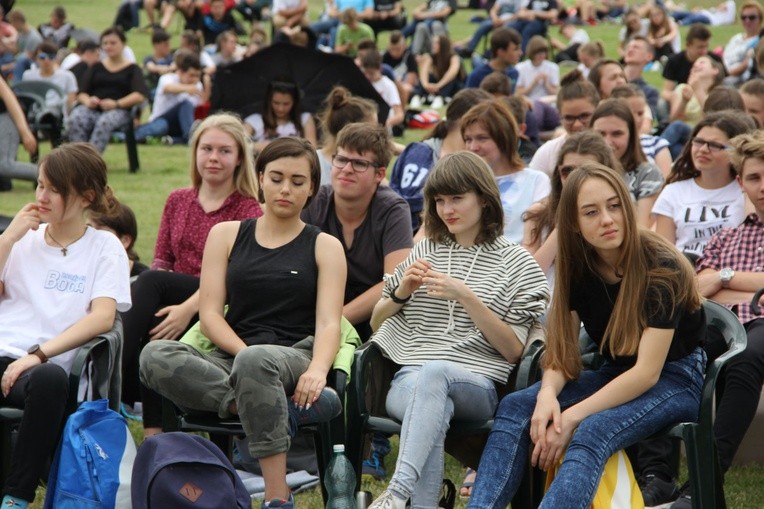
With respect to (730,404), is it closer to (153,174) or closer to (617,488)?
(617,488)

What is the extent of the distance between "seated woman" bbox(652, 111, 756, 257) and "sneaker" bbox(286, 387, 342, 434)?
1.93 m

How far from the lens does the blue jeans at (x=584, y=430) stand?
3574 millimetres

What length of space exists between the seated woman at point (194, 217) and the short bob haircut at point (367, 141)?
0.61m

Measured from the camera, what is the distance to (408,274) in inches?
164

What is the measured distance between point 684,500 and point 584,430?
1.97 ft

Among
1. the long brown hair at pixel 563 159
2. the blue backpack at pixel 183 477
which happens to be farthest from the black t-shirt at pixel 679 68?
the blue backpack at pixel 183 477

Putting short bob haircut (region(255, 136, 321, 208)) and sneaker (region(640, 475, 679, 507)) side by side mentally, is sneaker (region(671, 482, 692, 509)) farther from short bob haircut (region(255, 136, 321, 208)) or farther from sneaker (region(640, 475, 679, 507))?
short bob haircut (region(255, 136, 321, 208))

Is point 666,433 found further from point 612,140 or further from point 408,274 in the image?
point 612,140

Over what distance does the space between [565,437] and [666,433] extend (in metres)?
0.34

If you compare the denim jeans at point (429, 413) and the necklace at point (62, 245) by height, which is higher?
the necklace at point (62, 245)

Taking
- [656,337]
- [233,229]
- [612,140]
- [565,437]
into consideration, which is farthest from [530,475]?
[612,140]

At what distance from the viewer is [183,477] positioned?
11.9 ft

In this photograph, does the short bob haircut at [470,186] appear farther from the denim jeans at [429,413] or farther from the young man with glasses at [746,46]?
the young man with glasses at [746,46]

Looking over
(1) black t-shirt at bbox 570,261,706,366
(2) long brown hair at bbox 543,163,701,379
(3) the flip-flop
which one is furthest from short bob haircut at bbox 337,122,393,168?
(3) the flip-flop
